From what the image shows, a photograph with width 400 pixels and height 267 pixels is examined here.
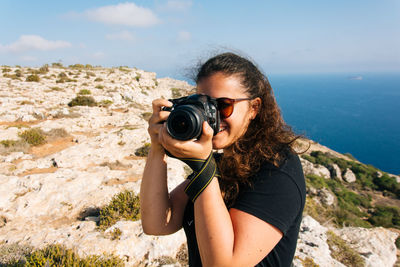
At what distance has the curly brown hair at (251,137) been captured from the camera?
1.24 meters

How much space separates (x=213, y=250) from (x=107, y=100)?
14.5 m

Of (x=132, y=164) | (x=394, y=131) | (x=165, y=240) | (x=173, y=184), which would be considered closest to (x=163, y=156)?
(x=165, y=240)

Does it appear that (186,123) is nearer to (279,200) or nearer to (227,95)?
(227,95)

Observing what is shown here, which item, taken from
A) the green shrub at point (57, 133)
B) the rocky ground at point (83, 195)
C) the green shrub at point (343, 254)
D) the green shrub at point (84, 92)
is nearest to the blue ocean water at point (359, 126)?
the green shrub at point (84, 92)

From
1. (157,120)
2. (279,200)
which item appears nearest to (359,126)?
(279,200)

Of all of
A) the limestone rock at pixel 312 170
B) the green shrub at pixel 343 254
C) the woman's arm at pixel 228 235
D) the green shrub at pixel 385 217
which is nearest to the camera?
the woman's arm at pixel 228 235

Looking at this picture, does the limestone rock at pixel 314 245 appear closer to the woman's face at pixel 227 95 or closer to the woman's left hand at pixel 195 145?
the woman's face at pixel 227 95

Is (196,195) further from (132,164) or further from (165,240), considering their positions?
(132,164)

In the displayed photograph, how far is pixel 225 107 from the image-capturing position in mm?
1293

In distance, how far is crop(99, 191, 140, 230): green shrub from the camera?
349cm

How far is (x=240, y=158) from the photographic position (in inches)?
51.9

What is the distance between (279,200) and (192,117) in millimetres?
583

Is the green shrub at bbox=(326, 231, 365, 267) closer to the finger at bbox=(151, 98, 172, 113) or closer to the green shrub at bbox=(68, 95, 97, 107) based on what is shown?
the finger at bbox=(151, 98, 172, 113)

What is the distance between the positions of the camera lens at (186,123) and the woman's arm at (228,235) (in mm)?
277
